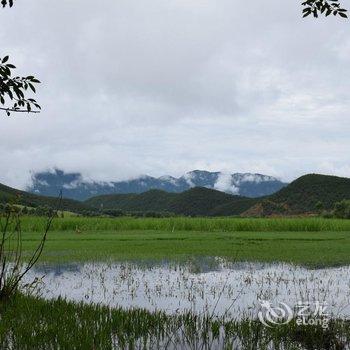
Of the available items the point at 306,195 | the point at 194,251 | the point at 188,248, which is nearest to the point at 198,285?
the point at 194,251

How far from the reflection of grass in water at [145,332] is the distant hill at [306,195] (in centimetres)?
9022

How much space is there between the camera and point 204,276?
12.6 metres

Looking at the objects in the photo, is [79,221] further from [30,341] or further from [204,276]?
[30,341]

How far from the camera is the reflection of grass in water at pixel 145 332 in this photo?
6.34 metres

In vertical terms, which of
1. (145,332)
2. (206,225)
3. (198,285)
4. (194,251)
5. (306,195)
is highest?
(306,195)

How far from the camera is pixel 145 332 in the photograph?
702cm

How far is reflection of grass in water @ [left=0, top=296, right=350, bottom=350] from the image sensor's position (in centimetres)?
634

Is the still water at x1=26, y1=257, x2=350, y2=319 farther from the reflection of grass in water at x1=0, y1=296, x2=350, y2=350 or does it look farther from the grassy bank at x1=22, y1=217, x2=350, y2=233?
the grassy bank at x1=22, y1=217, x2=350, y2=233

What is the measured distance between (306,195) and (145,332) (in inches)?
4030

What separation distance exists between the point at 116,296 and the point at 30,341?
4.06 metres

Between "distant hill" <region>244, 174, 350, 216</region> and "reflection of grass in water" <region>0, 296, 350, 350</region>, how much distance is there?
296ft

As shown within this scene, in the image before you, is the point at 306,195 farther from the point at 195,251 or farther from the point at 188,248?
the point at 195,251

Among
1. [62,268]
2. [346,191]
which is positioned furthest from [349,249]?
[346,191]

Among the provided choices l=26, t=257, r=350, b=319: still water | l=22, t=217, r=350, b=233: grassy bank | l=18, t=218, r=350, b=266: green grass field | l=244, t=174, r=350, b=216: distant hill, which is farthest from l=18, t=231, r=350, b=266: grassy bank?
l=244, t=174, r=350, b=216: distant hill
